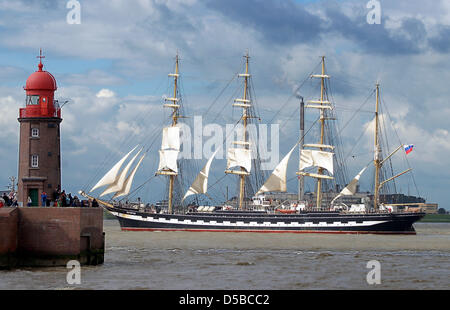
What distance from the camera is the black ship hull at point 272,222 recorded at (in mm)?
83688

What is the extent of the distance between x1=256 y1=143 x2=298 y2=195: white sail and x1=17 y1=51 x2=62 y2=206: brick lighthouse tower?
46.1m

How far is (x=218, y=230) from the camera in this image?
85625 mm

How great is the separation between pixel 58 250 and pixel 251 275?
8.47 m

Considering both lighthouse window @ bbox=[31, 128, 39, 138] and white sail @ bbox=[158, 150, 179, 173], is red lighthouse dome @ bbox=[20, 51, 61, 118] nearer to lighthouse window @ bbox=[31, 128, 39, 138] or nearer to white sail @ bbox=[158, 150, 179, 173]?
lighthouse window @ bbox=[31, 128, 39, 138]

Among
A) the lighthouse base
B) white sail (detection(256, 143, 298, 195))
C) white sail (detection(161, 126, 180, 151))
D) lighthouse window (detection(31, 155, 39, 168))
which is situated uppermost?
white sail (detection(161, 126, 180, 151))

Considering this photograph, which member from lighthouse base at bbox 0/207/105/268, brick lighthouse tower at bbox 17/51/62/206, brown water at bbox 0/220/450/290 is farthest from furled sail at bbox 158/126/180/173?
lighthouse base at bbox 0/207/105/268

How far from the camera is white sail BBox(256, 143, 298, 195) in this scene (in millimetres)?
89000

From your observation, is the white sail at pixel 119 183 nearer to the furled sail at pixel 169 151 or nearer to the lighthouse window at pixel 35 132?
the furled sail at pixel 169 151

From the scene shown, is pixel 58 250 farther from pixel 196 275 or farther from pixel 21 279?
pixel 196 275

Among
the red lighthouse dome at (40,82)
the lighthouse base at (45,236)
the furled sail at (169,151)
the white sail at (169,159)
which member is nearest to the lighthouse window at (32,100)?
the red lighthouse dome at (40,82)

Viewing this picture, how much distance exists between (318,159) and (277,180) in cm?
600

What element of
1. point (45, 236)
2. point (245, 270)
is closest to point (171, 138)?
point (245, 270)
